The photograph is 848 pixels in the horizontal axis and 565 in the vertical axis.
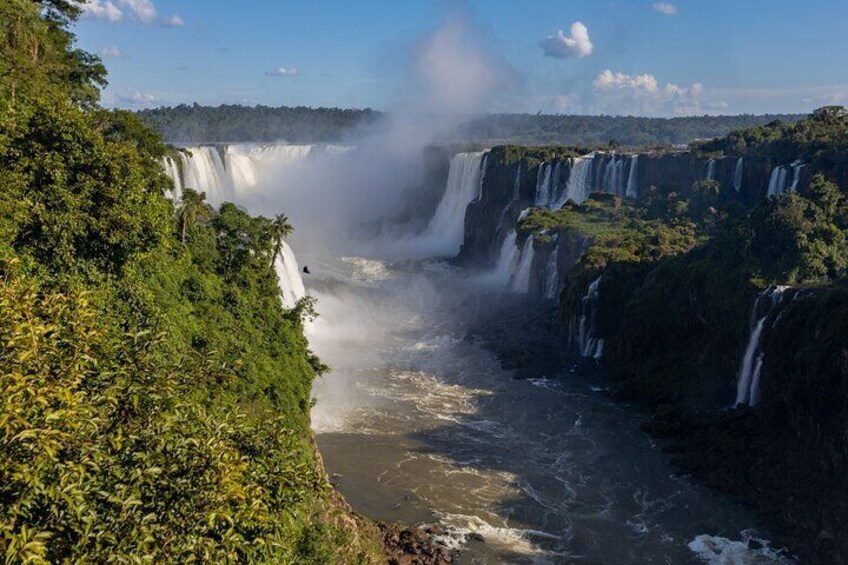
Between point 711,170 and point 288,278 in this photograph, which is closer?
point 288,278

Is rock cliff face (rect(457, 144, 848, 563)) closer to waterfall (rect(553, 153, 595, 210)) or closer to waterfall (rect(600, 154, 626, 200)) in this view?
waterfall (rect(600, 154, 626, 200))

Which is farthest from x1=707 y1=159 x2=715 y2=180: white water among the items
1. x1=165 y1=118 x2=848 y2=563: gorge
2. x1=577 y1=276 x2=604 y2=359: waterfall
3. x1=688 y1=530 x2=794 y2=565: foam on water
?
x1=688 y1=530 x2=794 y2=565: foam on water

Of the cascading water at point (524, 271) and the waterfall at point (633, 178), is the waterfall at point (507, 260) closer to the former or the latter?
the cascading water at point (524, 271)

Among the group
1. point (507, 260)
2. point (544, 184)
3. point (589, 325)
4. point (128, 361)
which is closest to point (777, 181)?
point (589, 325)

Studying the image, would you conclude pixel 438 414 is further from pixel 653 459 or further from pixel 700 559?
pixel 700 559

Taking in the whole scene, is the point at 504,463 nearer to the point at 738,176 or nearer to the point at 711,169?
the point at 738,176
